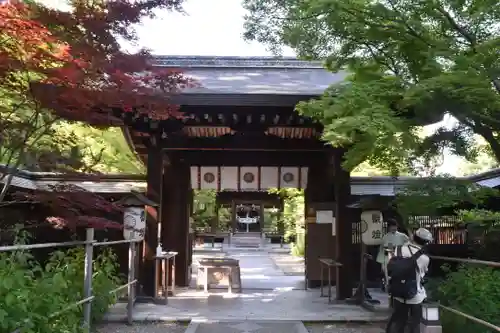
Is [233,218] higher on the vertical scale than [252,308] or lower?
higher

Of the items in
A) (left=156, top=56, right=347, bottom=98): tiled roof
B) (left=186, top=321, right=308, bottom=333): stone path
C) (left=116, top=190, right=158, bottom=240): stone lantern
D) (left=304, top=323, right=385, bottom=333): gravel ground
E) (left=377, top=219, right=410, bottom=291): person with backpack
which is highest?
(left=156, top=56, right=347, bottom=98): tiled roof

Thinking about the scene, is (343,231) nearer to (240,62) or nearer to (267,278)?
(267,278)

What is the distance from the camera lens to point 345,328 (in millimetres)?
7574

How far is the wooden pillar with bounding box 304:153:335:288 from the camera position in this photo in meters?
11.7

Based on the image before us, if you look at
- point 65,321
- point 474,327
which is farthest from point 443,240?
point 65,321

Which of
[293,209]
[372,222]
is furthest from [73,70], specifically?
[293,209]

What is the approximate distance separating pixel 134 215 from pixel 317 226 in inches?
186

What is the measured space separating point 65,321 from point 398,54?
443 centimetres

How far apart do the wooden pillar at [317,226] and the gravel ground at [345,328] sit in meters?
3.96

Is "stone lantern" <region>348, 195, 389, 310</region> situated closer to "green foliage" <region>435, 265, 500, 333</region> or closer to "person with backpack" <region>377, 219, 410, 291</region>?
"person with backpack" <region>377, 219, 410, 291</region>

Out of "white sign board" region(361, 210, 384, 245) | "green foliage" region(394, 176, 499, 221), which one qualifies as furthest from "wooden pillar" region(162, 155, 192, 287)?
"green foliage" region(394, 176, 499, 221)

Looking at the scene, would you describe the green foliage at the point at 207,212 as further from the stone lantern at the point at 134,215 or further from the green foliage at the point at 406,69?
the green foliage at the point at 406,69

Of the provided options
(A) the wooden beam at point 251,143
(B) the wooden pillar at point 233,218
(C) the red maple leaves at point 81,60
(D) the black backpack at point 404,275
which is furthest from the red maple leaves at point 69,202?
(B) the wooden pillar at point 233,218

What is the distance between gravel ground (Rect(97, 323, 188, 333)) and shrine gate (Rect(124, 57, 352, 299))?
177 centimetres
